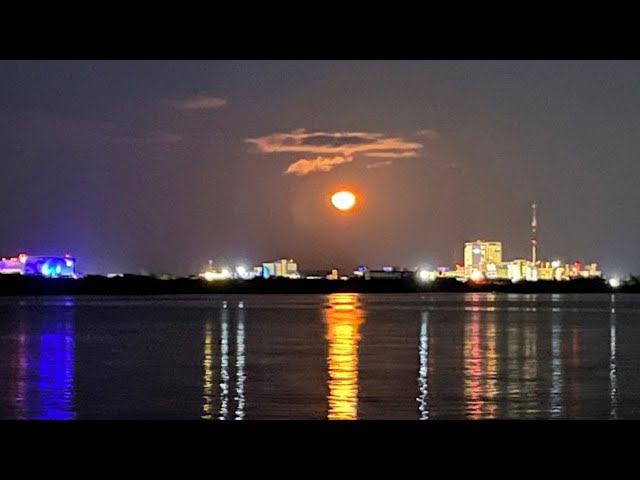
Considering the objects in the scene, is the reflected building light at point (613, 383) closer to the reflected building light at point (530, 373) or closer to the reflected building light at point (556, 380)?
the reflected building light at point (556, 380)

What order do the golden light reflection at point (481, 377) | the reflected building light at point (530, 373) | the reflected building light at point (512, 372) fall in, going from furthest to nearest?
the reflected building light at point (512, 372) < the reflected building light at point (530, 373) < the golden light reflection at point (481, 377)

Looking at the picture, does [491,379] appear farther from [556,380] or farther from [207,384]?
[207,384]

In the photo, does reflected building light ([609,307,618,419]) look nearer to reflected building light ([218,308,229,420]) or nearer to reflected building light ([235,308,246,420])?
reflected building light ([235,308,246,420])

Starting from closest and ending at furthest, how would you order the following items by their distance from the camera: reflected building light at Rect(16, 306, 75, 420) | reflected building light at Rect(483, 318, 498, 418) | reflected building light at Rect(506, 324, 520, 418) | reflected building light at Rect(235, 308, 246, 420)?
reflected building light at Rect(16, 306, 75, 420) → reflected building light at Rect(235, 308, 246, 420) → reflected building light at Rect(483, 318, 498, 418) → reflected building light at Rect(506, 324, 520, 418)

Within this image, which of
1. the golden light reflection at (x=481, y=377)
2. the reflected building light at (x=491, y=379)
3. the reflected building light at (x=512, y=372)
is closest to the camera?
the reflected building light at (x=491, y=379)

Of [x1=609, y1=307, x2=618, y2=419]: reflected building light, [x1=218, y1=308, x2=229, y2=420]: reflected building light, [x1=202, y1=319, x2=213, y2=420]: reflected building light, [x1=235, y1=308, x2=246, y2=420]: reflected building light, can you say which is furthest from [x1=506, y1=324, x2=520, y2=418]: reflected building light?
[x1=202, y1=319, x2=213, y2=420]: reflected building light

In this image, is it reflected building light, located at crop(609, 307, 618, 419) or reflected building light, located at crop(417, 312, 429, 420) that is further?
reflected building light, located at crop(609, 307, 618, 419)

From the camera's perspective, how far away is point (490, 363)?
68.9 ft

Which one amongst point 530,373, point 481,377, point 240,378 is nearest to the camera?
point 240,378

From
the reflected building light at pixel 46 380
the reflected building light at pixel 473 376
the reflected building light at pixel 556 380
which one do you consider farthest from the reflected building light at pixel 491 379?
the reflected building light at pixel 46 380

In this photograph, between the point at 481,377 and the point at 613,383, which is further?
the point at 481,377

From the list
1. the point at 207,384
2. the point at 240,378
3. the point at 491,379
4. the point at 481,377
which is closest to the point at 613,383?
the point at 491,379

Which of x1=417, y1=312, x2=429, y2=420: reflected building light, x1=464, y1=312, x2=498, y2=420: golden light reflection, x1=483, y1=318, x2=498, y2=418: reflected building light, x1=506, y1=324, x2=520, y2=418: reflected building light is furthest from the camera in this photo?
x1=506, y1=324, x2=520, y2=418: reflected building light
